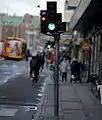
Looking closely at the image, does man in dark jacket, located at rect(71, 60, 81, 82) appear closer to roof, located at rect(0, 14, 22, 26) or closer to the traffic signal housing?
the traffic signal housing

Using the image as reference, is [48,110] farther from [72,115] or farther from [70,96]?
[70,96]

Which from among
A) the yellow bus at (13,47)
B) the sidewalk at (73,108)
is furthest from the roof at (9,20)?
the sidewalk at (73,108)

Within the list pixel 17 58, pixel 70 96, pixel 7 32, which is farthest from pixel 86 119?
pixel 7 32

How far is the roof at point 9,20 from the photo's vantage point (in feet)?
546

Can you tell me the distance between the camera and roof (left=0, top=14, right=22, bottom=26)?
16638 centimetres

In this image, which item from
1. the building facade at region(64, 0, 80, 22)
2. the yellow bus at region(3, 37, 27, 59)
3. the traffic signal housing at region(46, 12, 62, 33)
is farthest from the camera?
the building facade at region(64, 0, 80, 22)

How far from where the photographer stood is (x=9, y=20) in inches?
6649

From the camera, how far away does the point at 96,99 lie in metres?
18.8

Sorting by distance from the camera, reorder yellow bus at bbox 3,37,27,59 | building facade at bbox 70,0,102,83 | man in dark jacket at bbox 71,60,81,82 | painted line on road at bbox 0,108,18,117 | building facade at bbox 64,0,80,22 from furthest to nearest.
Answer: building facade at bbox 64,0,80,22, yellow bus at bbox 3,37,27,59, man in dark jacket at bbox 71,60,81,82, building facade at bbox 70,0,102,83, painted line on road at bbox 0,108,18,117

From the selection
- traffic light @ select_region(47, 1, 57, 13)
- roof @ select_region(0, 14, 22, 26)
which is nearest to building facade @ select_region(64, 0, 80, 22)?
traffic light @ select_region(47, 1, 57, 13)

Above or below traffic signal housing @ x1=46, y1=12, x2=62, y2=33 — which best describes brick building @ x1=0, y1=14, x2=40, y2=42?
above

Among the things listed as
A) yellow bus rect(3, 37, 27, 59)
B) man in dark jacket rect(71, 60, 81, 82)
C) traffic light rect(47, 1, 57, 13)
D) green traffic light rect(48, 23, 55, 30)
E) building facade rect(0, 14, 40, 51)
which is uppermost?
building facade rect(0, 14, 40, 51)

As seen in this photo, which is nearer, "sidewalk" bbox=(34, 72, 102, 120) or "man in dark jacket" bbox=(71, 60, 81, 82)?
"sidewalk" bbox=(34, 72, 102, 120)

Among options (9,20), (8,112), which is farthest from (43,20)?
(9,20)
